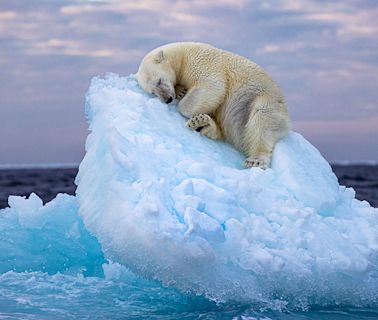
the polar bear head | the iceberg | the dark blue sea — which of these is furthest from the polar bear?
the dark blue sea

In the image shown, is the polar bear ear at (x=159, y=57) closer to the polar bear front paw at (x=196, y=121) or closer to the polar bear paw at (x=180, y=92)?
the polar bear paw at (x=180, y=92)

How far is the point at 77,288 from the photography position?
8.34 m

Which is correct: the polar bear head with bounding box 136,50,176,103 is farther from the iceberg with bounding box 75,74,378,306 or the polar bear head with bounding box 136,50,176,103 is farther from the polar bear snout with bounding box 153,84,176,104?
the iceberg with bounding box 75,74,378,306

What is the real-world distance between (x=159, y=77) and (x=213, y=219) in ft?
8.43

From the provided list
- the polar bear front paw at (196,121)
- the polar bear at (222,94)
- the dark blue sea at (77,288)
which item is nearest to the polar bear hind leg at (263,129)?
the polar bear at (222,94)

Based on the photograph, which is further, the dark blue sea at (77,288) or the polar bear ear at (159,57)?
the polar bear ear at (159,57)

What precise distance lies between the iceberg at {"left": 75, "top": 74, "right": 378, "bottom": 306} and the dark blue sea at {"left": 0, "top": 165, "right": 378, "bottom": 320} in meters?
0.22

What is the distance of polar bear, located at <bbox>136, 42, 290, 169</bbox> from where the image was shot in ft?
29.2

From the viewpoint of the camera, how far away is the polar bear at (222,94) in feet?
29.2

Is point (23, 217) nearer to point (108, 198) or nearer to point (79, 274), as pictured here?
point (79, 274)

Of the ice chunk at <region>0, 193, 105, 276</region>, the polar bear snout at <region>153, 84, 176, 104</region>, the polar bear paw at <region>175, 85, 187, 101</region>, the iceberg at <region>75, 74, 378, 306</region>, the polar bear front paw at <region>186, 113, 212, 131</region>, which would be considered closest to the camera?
the iceberg at <region>75, 74, 378, 306</region>

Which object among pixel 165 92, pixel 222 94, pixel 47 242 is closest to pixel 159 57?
pixel 165 92

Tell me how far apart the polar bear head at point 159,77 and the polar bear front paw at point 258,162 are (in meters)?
1.23

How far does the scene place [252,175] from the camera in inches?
321
